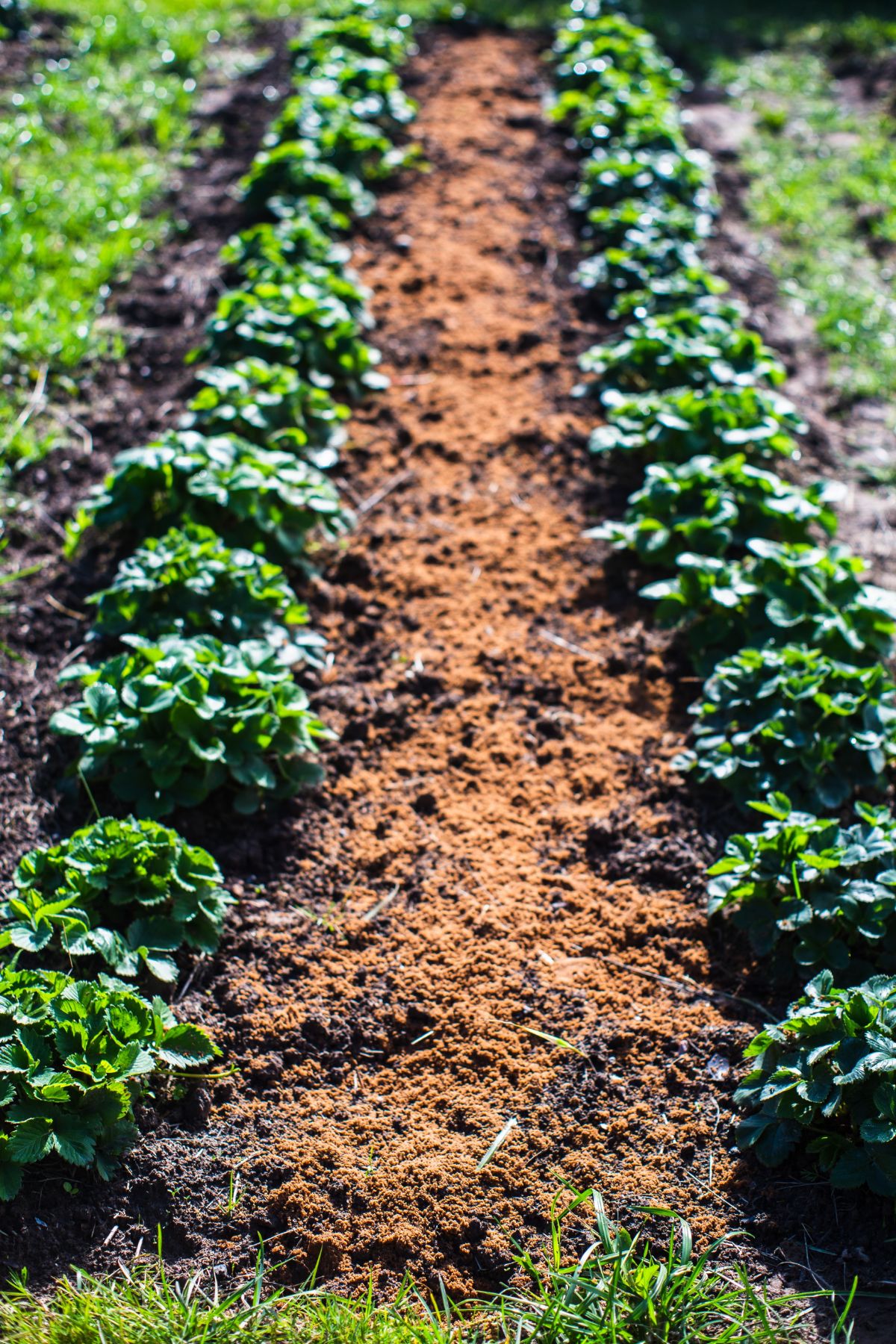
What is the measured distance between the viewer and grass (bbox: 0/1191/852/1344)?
197cm

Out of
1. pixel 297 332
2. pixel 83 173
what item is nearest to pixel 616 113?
pixel 83 173

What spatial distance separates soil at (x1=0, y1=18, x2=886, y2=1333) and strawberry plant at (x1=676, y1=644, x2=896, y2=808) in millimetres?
168

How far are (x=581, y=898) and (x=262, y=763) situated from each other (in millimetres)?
873

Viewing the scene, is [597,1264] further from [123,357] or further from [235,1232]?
[123,357]

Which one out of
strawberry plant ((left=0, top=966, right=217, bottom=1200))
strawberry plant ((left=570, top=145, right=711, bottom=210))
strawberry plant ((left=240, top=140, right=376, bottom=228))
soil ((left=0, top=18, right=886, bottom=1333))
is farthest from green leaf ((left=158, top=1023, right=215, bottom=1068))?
strawberry plant ((left=570, top=145, right=711, bottom=210))

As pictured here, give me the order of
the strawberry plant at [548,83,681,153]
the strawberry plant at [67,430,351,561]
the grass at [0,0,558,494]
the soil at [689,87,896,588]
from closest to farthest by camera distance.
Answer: the strawberry plant at [67,430,351,561]
the soil at [689,87,896,588]
the grass at [0,0,558,494]
the strawberry plant at [548,83,681,153]

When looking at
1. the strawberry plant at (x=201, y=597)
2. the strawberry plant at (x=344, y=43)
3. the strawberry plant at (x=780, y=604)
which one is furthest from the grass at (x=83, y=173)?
the strawberry plant at (x=780, y=604)

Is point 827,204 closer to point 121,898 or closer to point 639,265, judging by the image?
point 639,265

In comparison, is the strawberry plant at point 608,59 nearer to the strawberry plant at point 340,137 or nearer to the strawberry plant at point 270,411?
the strawberry plant at point 340,137

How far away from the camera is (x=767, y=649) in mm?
3182

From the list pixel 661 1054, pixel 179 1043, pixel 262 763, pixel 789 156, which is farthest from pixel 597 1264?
pixel 789 156

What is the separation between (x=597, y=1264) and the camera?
82.0 inches

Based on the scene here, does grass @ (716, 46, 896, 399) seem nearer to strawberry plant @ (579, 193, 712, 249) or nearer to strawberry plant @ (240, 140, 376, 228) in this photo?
strawberry plant @ (579, 193, 712, 249)

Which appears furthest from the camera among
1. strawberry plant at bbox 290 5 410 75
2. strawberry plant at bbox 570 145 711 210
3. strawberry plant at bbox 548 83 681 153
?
strawberry plant at bbox 290 5 410 75
